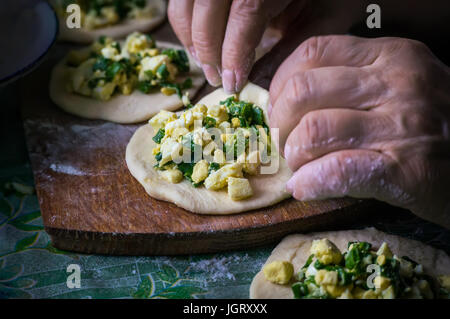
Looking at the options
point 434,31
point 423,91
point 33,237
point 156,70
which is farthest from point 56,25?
point 434,31

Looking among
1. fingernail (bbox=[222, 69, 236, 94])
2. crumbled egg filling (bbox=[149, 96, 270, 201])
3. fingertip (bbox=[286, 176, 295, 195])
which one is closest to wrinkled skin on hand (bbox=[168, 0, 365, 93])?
fingernail (bbox=[222, 69, 236, 94])

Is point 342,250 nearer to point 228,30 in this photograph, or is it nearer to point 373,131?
point 373,131

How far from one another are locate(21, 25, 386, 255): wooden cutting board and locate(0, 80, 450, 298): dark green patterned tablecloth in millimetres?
46

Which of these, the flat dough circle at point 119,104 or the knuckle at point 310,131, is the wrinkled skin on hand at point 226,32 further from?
the knuckle at point 310,131

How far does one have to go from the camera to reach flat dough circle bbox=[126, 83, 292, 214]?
187 centimetres

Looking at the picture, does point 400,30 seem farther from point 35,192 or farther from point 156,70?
point 35,192

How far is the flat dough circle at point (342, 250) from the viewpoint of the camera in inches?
64.7

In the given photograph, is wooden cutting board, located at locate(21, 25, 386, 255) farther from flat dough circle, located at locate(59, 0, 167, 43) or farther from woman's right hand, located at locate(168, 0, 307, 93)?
flat dough circle, located at locate(59, 0, 167, 43)

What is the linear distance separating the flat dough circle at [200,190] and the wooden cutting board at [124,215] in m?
0.04

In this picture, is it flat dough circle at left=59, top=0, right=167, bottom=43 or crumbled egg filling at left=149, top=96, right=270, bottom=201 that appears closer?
crumbled egg filling at left=149, top=96, right=270, bottom=201

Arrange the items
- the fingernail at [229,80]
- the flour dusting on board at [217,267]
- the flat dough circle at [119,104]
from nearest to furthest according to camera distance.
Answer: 1. the flour dusting on board at [217,267]
2. the fingernail at [229,80]
3. the flat dough circle at [119,104]

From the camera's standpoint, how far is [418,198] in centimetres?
165

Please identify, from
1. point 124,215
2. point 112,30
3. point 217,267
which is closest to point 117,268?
point 124,215

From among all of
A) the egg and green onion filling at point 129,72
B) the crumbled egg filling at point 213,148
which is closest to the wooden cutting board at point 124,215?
the crumbled egg filling at point 213,148
